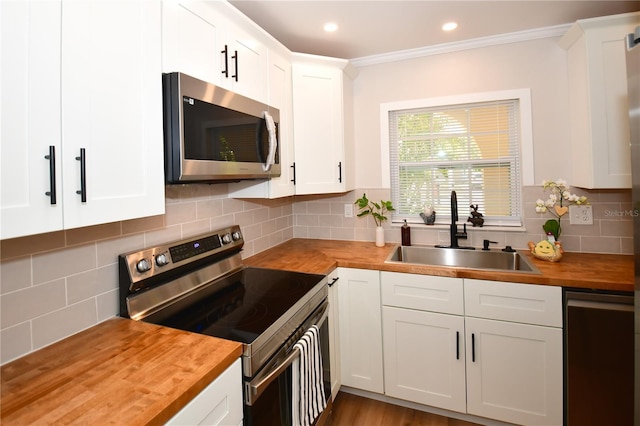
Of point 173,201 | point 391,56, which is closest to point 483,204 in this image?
point 391,56

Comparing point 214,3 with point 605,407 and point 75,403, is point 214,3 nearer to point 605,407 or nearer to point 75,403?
point 75,403

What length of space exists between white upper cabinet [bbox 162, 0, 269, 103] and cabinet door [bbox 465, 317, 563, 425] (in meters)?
1.78

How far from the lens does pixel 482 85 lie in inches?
91.8

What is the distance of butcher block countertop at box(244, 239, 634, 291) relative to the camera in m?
1.63

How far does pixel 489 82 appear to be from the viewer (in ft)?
7.60

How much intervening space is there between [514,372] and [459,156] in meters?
1.45

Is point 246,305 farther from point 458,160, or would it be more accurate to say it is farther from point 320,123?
point 458,160

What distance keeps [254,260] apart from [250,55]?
4.07 ft

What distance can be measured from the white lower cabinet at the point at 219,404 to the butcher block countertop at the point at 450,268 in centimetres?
88

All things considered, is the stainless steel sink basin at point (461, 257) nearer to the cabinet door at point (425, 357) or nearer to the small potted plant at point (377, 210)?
the small potted plant at point (377, 210)

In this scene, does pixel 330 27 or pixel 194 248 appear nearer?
pixel 194 248

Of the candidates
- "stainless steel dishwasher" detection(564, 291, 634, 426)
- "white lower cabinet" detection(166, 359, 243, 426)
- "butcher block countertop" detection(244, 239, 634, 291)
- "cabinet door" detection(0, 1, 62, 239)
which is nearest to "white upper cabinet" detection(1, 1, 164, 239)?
"cabinet door" detection(0, 1, 62, 239)

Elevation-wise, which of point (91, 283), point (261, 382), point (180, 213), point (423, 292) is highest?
point (180, 213)

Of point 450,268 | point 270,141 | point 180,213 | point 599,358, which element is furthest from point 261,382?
point 599,358
